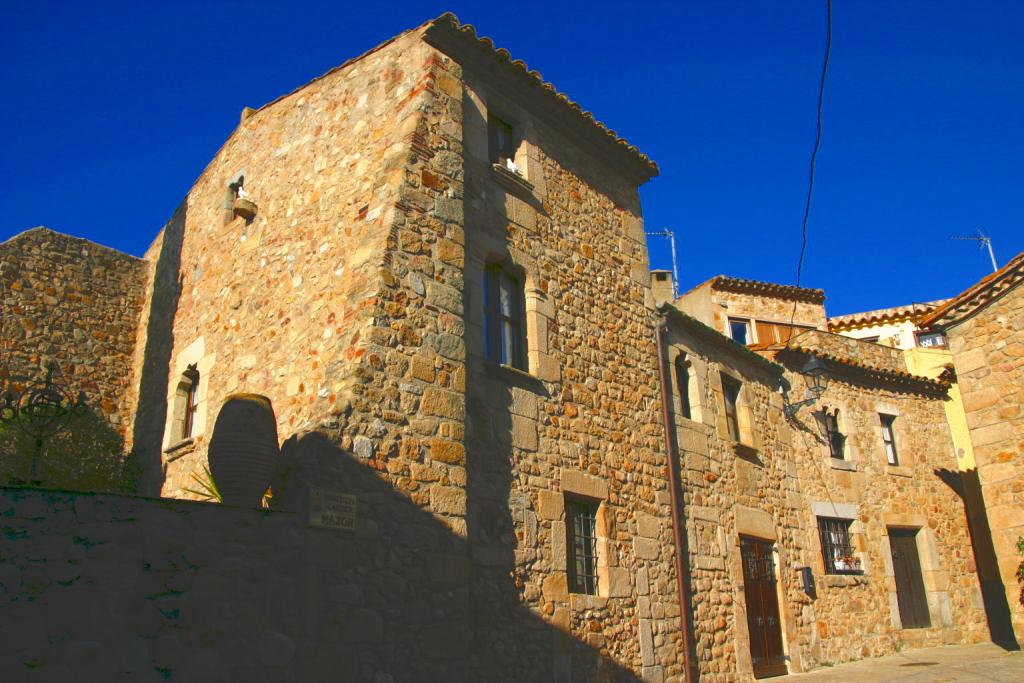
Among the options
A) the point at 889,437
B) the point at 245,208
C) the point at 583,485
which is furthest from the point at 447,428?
the point at 889,437

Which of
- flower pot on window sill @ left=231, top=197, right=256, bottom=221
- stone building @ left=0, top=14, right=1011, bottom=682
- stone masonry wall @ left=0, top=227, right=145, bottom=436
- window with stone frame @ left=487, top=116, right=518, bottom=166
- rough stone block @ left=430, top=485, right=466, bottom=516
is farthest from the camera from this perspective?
stone masonry wall @ left=0, top=227, right=145, bottom=436

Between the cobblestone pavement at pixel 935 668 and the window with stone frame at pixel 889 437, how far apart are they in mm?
3642

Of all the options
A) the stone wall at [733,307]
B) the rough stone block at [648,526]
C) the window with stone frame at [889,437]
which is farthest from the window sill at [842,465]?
the rough stone block at [648,526]

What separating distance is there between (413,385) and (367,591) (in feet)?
6.08

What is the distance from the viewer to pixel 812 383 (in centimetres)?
1534

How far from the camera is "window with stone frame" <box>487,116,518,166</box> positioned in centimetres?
1000

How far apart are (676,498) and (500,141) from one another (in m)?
5.15

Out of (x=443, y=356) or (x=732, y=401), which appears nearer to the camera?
(x=443, y=356)

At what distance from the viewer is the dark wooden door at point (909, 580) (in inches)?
588

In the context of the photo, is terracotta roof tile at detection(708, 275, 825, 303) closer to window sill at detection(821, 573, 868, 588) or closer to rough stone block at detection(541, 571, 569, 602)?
window sill at detection(821, 573, 868, 588)

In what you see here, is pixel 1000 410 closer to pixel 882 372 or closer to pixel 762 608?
pixel 762 608

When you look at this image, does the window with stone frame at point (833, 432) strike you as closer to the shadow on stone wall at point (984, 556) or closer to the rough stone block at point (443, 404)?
the shadow on stone wall at point (984, 556)

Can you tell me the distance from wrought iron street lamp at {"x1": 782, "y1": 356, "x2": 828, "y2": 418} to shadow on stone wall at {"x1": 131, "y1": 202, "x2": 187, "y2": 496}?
10206 millimetres

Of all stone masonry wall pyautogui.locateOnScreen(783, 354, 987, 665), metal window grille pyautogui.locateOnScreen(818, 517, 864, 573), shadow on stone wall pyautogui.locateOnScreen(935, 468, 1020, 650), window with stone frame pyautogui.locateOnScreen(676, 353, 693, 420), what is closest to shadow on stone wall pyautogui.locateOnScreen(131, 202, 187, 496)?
window with stone frame pyautogui.locateOnScreen(676, 353, 693, 420)
